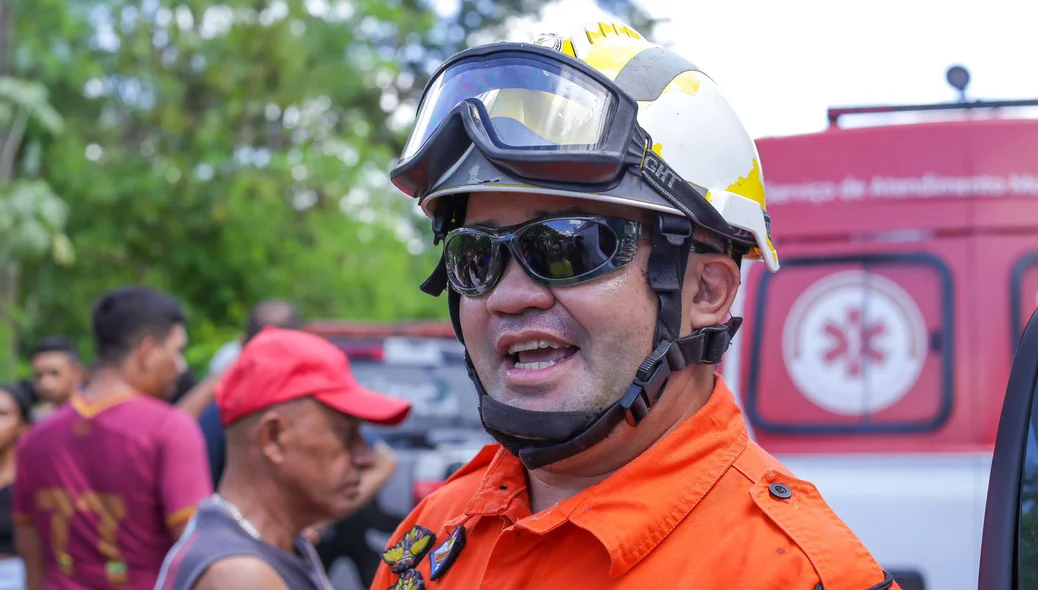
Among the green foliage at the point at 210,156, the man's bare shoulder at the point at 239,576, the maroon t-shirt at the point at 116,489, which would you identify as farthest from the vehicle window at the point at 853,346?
the green foliage at the point at 210,156

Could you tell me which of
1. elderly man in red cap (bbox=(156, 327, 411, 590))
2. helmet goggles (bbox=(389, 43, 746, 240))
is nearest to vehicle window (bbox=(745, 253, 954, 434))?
elderly man in red cap (bbox=(156, 327, 411, 590))

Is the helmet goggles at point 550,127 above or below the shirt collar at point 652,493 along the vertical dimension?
above

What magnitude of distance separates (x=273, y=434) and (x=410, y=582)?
110 cm

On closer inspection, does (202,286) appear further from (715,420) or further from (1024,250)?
(715,420)

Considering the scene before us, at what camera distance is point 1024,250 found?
386 cm

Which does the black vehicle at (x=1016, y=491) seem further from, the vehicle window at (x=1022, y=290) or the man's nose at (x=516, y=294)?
the vehicle window at (x=1022, y=290)

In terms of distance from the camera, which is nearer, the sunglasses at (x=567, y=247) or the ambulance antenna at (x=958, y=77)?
the sunglasses at (x=567, y=247)

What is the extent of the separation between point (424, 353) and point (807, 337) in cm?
266

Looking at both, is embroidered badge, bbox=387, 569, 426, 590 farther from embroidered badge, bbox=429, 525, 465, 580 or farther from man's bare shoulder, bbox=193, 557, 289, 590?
man's bare shoulder, bbox=193, 557, 289, 590

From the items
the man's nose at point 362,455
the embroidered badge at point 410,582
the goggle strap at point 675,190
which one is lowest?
Result: the man's nose at point 362,455

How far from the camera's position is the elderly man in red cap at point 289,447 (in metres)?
2.71

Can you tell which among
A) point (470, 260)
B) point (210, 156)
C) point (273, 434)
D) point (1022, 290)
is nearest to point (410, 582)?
point (470, 260)

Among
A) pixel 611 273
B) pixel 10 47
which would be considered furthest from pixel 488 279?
pixel 10 47

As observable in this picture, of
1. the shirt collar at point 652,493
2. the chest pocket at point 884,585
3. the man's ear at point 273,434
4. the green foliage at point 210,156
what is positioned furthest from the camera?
the green foliage at point 210,156
